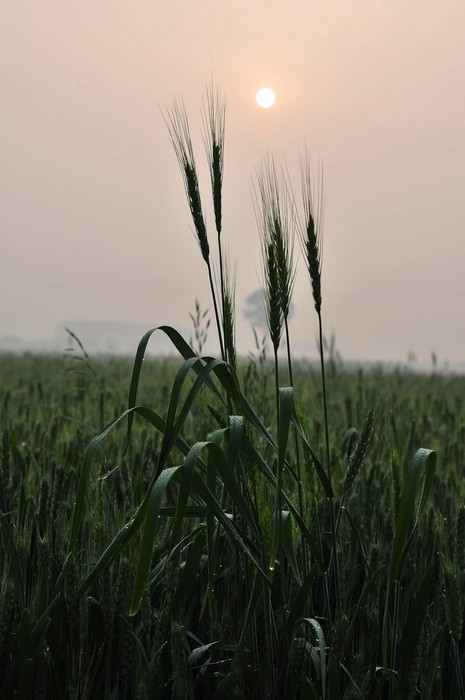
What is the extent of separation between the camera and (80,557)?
182 cm

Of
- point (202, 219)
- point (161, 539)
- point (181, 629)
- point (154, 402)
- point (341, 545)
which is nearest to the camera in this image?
point (181, 629)

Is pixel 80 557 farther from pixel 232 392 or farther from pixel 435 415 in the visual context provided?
pixel 435 415

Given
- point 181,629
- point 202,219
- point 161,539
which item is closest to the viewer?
point 181,629

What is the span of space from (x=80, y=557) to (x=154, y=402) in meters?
3.29

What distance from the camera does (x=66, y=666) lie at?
150cm

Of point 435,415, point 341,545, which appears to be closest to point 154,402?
point 435,415

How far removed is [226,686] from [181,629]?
259 millimetres

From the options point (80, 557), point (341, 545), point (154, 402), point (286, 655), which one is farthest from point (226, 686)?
point (154, 402)

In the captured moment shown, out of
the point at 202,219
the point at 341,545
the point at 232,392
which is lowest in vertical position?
the point at 341,545

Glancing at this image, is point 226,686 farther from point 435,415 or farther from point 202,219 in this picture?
point 435,415

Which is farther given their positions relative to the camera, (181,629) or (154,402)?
(154,402)

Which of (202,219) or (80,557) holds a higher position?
(202,219)

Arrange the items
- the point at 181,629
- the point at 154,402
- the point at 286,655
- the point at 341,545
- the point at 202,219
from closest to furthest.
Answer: the point at 181,629 → the point at 286,655 → the point at 202,219 → the point at 341,545 → the point at 154,402

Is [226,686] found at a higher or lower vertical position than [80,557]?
lower
